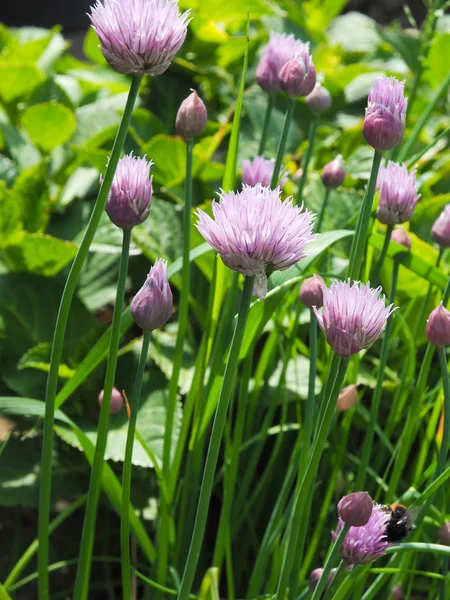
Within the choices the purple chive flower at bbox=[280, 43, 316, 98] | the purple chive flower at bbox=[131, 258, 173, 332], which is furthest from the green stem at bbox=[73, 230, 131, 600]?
the purple chive flower at bbox=[280, 43, 316, 98]

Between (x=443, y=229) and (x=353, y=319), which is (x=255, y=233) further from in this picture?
(x=443, y=229)

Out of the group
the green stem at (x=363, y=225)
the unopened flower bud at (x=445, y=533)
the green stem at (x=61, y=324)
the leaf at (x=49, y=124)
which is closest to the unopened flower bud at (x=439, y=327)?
the green stem at (x=363, y=225)

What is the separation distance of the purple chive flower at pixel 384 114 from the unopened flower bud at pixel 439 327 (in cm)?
14

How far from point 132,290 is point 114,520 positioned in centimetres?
35

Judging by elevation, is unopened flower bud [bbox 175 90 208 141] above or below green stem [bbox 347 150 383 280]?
above

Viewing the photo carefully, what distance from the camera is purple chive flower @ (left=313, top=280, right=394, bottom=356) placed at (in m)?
0.53

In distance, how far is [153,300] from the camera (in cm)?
62

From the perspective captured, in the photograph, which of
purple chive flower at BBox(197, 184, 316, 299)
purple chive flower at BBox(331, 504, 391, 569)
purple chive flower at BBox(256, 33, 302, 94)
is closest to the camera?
purple chive flower at BBox(197, 184, 316, 299)

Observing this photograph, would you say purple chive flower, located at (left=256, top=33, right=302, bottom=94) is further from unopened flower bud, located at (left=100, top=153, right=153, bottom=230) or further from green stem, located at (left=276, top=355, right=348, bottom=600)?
green stem, located at (left=276, top=355, right=348, bottom=600)

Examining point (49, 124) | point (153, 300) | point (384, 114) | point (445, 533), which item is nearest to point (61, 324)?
point (153, 300)

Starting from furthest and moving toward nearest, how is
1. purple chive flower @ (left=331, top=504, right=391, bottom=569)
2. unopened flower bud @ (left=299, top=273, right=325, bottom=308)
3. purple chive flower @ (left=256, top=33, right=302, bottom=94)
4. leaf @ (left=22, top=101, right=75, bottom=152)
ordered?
1. leaf @ (left=22, top=101, right=75, bottom=152)
2. purple chive flower @ (left=256, top=33, right=302, bottom=94)
3. unopened flower bud @ (left=299, top=273, right=325, bottom=308)
4. purple chive flower @ (left=331, top=504, right=391, bottom=569)

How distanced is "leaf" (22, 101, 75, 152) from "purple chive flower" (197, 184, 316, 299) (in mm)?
871

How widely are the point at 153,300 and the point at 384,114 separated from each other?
0.23m

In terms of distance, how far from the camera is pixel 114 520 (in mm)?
1177
